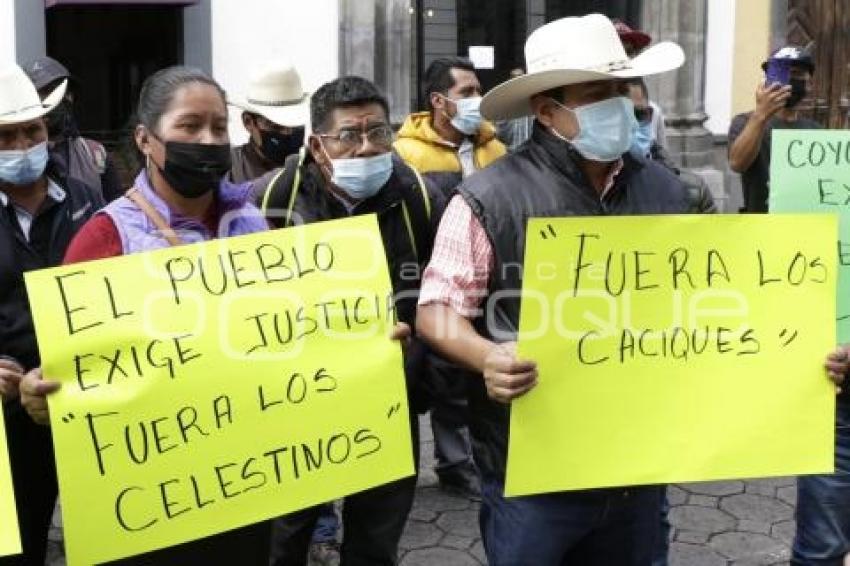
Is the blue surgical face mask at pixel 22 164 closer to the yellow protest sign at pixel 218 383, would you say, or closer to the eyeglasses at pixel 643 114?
the yellow protest sign at pixel 218 383

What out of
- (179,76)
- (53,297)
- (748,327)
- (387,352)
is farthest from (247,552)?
(748,327)

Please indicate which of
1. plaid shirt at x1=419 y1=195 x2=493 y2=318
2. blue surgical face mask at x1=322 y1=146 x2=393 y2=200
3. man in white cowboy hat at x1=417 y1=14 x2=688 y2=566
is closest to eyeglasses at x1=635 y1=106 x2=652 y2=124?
blue surgical face mask at x1=322 y1=146 x2=393 y2=200

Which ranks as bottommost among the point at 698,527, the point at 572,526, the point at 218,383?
the point at 698,527

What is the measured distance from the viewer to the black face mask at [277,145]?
4301mm

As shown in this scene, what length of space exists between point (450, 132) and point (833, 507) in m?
2.41

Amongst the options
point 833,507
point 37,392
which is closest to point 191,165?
point 37,392

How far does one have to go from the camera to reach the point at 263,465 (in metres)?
2.25

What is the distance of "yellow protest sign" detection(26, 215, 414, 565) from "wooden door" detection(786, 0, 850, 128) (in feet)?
28.8

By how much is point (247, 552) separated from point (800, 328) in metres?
1.34

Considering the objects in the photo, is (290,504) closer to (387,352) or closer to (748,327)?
(387,352)

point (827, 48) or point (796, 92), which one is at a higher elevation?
point (827, 48)

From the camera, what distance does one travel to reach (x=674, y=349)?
2375 millimetres

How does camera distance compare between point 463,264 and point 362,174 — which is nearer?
point 463,264

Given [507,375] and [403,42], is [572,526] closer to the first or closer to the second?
[507,375]
